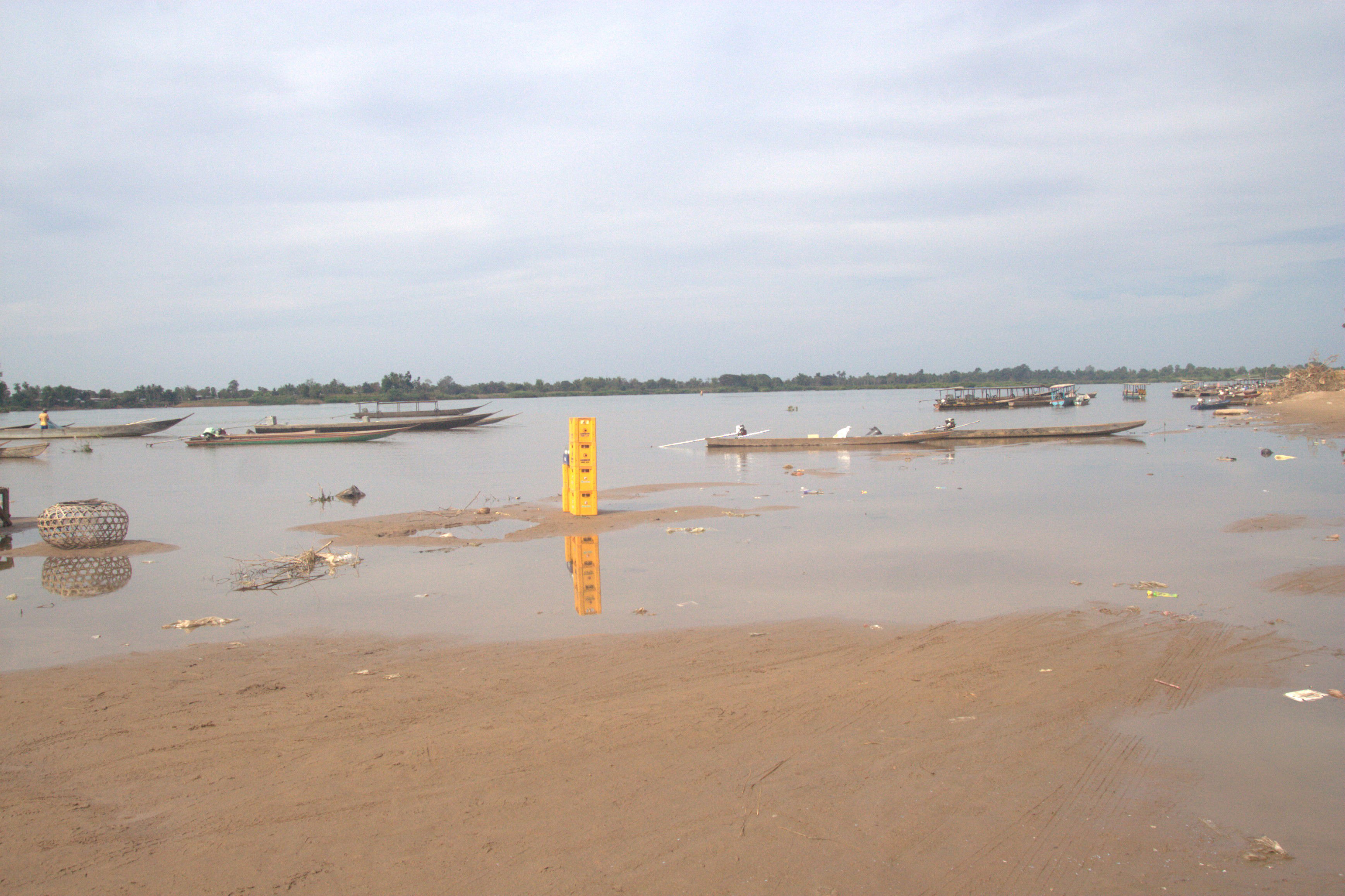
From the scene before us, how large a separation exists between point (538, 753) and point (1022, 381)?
19182 cm

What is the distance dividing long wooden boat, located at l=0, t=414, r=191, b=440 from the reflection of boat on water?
43749 mm

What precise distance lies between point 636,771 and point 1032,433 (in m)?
31.6

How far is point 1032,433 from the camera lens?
32.7 metres

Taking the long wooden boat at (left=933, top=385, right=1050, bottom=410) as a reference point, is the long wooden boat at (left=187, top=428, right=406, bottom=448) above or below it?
below

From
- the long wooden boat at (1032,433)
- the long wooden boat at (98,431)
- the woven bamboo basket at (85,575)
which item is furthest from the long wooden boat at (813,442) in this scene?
the long wooden boat at (98,431)

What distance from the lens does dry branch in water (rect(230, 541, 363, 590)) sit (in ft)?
32.7

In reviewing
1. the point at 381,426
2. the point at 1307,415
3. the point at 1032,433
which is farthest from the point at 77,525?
the point at 1307,415

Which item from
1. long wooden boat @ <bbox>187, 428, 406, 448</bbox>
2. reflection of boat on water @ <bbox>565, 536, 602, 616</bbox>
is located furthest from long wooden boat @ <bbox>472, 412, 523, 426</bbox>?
reflection of boat on water @ <bbox>565, 536, 602, 616</bbox>

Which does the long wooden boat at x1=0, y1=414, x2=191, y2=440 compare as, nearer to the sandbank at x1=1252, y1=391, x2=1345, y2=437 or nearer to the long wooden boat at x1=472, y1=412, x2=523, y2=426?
the long wooden boat at x1=472, y1=412, x2=523, y2=426

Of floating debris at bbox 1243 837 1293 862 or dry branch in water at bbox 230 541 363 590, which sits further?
dry branch in water at bbox 230 541 363 590

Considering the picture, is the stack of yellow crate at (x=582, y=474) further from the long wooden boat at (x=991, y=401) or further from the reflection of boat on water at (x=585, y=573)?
the long wooden boat at (x=991, y=401)

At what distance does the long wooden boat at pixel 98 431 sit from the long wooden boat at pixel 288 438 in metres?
5.11

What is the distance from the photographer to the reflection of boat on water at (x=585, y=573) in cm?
850

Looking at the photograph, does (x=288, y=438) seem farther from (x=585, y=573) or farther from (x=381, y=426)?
(x=585, y=573)
